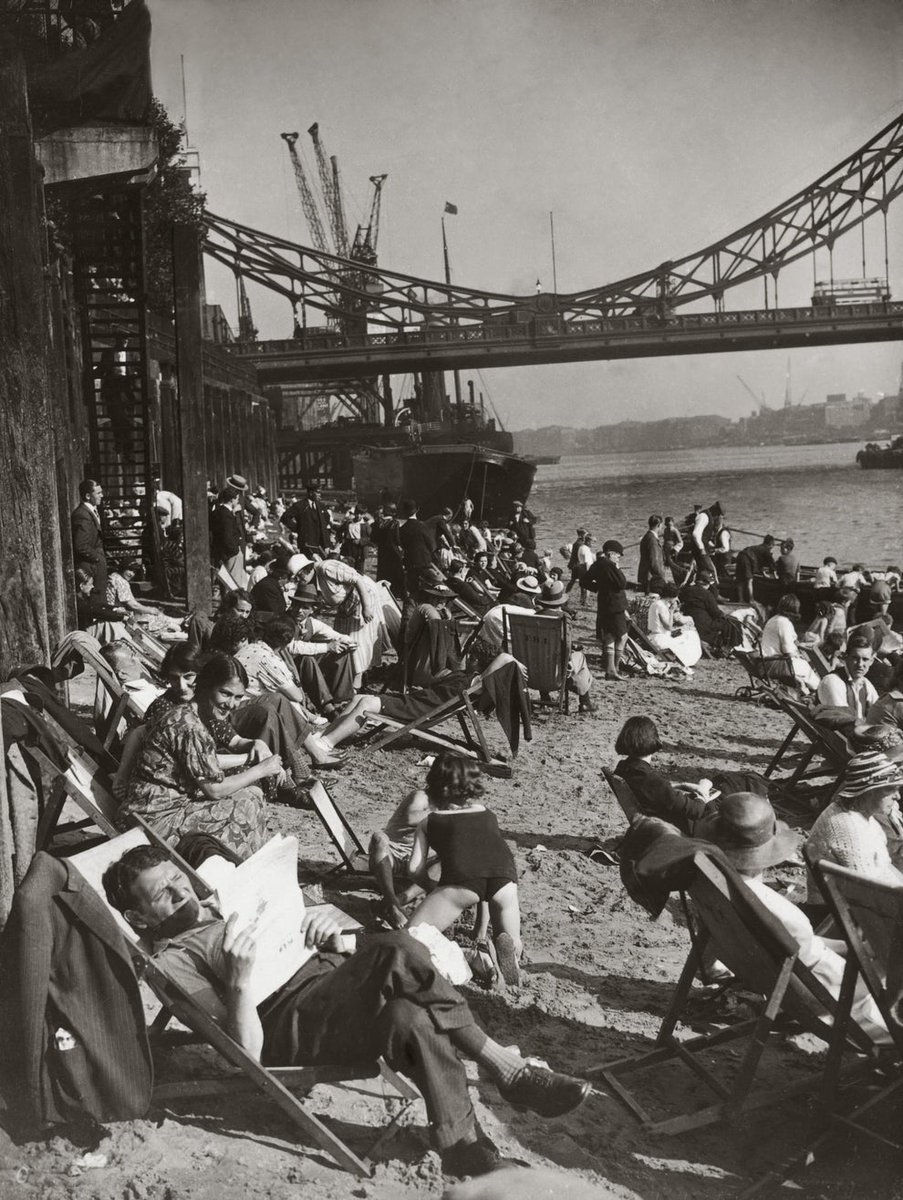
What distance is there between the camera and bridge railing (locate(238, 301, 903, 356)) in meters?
52.2

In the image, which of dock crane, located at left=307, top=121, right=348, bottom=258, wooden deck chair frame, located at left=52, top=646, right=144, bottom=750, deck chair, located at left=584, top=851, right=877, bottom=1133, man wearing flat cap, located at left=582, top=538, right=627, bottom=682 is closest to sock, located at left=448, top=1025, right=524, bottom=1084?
deck chair, located at left=584, top=851, right=877, bottom=1133

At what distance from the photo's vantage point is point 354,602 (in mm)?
7461

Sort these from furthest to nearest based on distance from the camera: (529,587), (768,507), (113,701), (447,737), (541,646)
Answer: (768,507) → (529,587) → (541,646) → (447,737) → (113,701)

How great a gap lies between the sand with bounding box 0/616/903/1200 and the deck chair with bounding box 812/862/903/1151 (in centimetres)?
12

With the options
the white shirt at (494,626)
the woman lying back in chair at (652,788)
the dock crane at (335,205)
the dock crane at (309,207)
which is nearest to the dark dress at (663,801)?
the woman lying back in chair at (652,788)

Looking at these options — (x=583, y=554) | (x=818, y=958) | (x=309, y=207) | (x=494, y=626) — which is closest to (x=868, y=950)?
(x=818, y=958)

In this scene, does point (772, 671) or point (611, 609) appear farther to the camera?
point (611, 609)

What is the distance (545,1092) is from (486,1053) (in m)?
0.17

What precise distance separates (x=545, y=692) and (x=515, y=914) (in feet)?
14.9

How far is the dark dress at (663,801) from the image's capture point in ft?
14.1

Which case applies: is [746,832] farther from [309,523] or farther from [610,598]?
[309,523]

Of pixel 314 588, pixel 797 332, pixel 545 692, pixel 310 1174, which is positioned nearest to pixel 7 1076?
pixel 310 1174

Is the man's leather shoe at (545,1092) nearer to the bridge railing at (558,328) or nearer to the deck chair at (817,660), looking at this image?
the deck chair at (817,660)

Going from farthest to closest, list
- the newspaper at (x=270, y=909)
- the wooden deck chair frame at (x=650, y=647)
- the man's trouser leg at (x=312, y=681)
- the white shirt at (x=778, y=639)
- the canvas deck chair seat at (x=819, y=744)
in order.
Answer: the wooden deck chair frame at (x=650, y=647) < the white shirt at (x=778, y=639) < the man's trouser leg at (x=312, y=681) < the canvas deck chair seat at (x=819, y=744) < the newspaper at (x=270, y=909)
